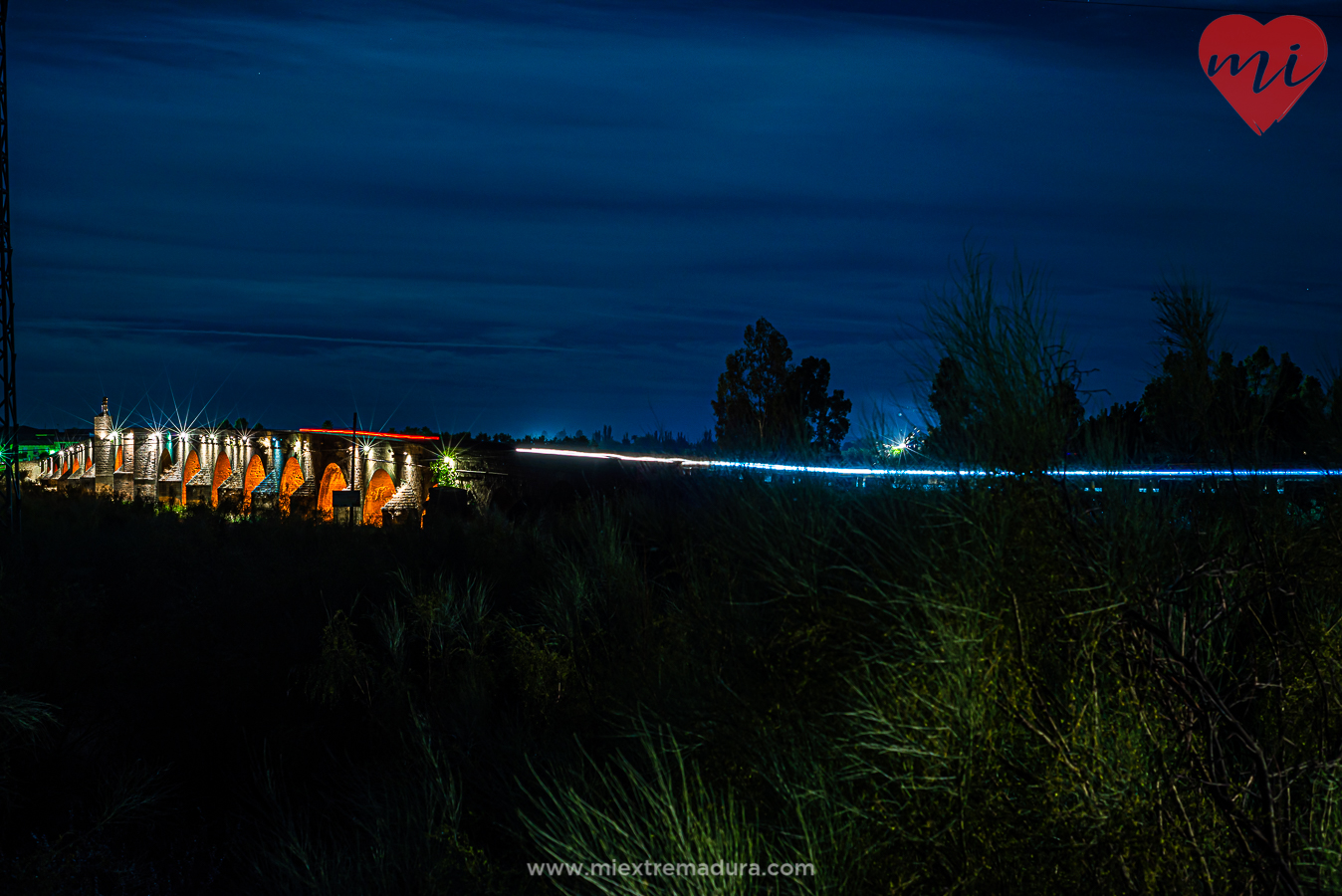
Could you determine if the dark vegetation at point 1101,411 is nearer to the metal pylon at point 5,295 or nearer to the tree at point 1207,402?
the tree at point 1207,402

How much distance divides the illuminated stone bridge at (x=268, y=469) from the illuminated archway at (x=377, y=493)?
0.12 feet

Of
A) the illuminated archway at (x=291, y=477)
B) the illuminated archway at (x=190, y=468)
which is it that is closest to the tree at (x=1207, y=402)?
the illuminated archway at (x=291, y=477)

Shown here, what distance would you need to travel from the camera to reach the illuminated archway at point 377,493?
36781 mm

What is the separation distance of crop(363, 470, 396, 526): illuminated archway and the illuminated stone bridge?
37 millimetres

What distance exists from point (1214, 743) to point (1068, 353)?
1.84 meters

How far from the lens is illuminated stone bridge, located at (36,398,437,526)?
110ft

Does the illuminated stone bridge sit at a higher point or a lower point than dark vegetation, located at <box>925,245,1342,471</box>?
higher

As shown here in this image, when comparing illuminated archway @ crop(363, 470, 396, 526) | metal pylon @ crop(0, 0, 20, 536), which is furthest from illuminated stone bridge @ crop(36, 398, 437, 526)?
metal pylon @ crop(0, 0, 20, 536)

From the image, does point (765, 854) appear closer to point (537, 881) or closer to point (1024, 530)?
point (1024, 530)

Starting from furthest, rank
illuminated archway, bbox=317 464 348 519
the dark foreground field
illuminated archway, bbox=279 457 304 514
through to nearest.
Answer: illuminated archway, bbox=279 457 304 514, illuminated archway, bbox=317 464 348 519, the dark foreground field

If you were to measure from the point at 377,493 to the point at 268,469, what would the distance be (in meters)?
10.9

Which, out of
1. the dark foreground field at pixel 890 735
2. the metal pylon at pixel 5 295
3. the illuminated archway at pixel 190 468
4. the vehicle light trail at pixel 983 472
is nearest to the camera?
the dark foreground field at pixel 890 735

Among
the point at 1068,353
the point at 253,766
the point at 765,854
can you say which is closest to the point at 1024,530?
the point at 1068,353

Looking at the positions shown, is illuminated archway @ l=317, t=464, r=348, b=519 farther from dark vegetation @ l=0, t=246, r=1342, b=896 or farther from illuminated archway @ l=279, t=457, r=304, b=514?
dark vegetation @ l=0, t=246, r=1342, b=896
